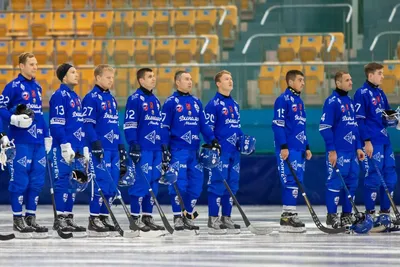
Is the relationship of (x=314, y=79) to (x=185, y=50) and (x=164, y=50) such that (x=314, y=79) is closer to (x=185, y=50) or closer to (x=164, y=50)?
(x=185, y=50)

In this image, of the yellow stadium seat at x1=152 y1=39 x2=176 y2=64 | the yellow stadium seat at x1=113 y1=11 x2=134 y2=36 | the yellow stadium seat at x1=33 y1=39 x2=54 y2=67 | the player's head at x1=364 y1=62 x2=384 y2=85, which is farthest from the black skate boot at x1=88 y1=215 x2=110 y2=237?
the yellow stadium seat at x1=113 y1=11 x2=134 y2=36

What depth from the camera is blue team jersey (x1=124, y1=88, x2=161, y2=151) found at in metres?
13.7

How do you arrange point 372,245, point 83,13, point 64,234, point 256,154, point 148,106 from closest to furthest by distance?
point 372,245 → point 64,234 → point 148,106 → point 256,154 → point 83,13

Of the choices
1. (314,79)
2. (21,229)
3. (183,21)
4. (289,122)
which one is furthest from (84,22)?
(21,229)

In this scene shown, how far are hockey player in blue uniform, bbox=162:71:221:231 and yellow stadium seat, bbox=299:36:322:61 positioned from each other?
593 cm

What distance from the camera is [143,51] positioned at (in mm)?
21453

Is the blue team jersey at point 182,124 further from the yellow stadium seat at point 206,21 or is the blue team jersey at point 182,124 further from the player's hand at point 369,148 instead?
the yellow stadium seat at point 206,21

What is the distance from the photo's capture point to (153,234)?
13.1 metres

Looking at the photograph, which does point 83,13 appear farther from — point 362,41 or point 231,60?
point 362,41

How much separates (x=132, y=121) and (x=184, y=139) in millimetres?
703

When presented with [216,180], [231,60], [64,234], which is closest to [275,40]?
[231,60]

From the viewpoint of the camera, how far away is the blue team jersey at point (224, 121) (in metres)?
14.0

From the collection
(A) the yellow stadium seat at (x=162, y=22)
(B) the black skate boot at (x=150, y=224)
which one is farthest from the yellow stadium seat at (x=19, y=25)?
(B) the black skate boot at (x=150, y=224)

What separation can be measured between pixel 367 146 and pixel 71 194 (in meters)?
3.93
